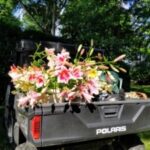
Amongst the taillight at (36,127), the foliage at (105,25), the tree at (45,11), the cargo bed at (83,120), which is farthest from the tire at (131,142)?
the tree at (45,11)

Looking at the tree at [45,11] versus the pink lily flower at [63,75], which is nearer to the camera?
the pink lily flower at [63,75]

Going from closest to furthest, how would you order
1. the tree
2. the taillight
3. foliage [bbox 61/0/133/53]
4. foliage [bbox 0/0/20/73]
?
the taillight
foliage [bbox 0/0/20/73]
foliage [bbox 61/0/133/53]
the tree

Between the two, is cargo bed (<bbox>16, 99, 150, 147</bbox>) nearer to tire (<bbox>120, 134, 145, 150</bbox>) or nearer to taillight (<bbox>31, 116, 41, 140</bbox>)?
taillight (<bbox>31, 116, 41, 140</bbox>)

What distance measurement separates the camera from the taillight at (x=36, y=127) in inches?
193

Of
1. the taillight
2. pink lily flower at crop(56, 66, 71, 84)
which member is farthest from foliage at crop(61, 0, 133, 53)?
the taillight

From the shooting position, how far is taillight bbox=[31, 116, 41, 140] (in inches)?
193

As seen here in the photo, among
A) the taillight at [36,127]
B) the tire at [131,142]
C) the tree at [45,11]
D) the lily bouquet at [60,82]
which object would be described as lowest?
the tire at [131,142]

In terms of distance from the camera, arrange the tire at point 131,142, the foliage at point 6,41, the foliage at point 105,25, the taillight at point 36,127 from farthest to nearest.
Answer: the foliage at point 105,25 → the foliage at point 6,41 → the tire at point 131,142 → the taillight at point 36,127

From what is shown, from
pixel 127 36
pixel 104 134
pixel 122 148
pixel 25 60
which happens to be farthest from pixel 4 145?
pixel 127 36

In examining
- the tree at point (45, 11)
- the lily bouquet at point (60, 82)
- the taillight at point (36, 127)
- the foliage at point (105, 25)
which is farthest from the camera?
the tree at point (45, 11)

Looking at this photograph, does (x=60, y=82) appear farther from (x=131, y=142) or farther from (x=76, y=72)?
(x=131, y=142)

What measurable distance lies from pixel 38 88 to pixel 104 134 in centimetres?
97

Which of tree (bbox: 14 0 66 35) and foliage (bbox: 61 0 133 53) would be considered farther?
tree (bbox: 14 0 66 35)

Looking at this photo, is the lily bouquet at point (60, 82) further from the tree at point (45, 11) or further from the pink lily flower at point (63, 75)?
the tree at point (45, 11)
